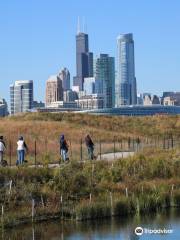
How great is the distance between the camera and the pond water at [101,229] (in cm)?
2923

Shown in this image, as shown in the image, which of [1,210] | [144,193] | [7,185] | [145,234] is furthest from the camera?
[144,193]

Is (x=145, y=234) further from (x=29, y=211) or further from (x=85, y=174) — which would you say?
(x=85, y=174)

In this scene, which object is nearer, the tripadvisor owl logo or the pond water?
the pond water

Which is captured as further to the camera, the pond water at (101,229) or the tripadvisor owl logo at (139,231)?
the tripadvisor owl logo at (139,231)

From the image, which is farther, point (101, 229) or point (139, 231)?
point (101, 229)

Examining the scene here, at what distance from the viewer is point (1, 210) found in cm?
3189

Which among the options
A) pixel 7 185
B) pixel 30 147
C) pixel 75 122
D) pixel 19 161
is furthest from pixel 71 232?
pixel 75 122

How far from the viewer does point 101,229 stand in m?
30.9

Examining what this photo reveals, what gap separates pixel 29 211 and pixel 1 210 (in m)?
1.48

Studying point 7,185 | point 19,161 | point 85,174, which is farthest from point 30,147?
point 7,185

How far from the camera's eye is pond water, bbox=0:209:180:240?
29.2 m

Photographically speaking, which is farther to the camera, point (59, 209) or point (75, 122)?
point (75, 122)

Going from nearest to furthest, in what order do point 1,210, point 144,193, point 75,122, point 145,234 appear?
point 145,234 < point 1,210 < point 144,193 < point 75,122

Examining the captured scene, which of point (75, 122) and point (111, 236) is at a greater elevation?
point (75, 122)
